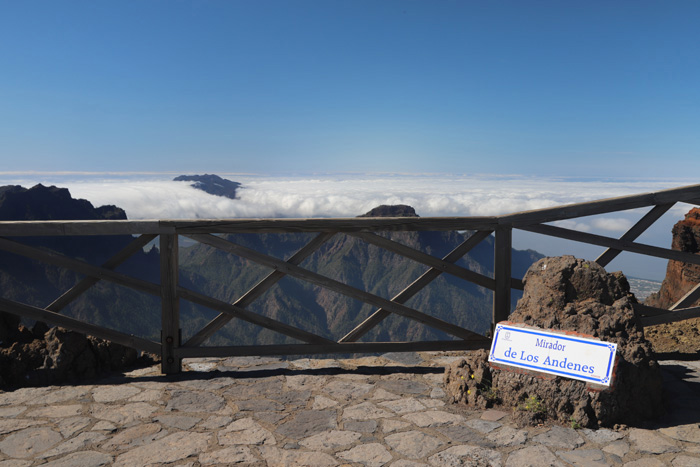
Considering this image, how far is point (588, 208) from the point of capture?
543 cm

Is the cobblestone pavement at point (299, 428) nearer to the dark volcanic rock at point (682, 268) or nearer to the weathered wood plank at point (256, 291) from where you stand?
the weathered wood plank at point (256, 291)

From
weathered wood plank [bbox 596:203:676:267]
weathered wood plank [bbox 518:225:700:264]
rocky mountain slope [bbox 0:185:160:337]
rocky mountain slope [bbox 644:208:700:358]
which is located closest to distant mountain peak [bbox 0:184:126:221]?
rocky mountain slope [bbox 0:185:160:337]

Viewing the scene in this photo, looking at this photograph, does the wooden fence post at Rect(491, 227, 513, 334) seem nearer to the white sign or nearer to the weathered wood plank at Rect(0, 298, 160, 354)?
the white sign

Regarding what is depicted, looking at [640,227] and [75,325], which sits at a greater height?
[640,227]

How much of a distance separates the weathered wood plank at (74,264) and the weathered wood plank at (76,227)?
124mm

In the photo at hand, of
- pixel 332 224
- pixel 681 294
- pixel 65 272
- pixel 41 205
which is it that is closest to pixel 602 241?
pixel 332 224

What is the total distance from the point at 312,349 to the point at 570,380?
255 cm

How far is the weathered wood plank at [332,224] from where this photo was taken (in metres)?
5.17

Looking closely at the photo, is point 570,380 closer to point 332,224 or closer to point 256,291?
point 332,224

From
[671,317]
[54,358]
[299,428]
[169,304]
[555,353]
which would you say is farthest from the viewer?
[671,317]

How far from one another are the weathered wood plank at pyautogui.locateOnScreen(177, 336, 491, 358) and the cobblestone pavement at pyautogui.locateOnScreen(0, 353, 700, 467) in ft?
0.75

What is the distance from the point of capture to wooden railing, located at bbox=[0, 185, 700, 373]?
5090 millimetres

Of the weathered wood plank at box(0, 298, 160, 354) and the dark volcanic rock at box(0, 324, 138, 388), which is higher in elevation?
the weathered wood plank at box(0, 298, 160, 354)

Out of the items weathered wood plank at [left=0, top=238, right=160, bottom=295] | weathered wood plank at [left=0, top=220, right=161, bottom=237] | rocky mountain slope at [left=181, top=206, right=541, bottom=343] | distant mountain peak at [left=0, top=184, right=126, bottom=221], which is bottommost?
rocky mountain slope at [left=181, top=206, right=541, bottom=343]
